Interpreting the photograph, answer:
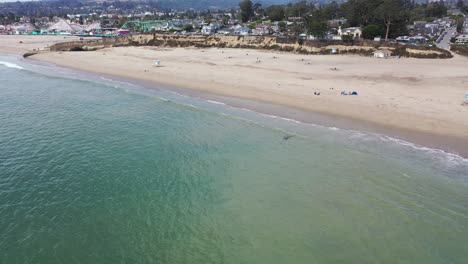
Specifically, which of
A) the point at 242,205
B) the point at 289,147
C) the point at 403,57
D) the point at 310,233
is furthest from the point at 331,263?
the point at 403,57

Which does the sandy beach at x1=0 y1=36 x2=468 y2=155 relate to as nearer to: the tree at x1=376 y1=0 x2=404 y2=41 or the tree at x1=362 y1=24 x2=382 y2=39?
the tree at x1=362 y1=24 x2=382 y2=39

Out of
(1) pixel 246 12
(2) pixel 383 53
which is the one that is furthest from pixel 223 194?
(1) pixel 246 12

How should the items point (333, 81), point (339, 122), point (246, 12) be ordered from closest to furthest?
point (339, 122)
point (333, 81)
point (246, 12)

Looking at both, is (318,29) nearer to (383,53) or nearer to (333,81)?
(383,53)

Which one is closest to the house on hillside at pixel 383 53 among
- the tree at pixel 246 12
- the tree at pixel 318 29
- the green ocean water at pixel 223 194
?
the tree at pixel 318 29

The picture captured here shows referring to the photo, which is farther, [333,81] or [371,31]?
[371,31]

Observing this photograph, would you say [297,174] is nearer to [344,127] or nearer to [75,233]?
[344,127]
